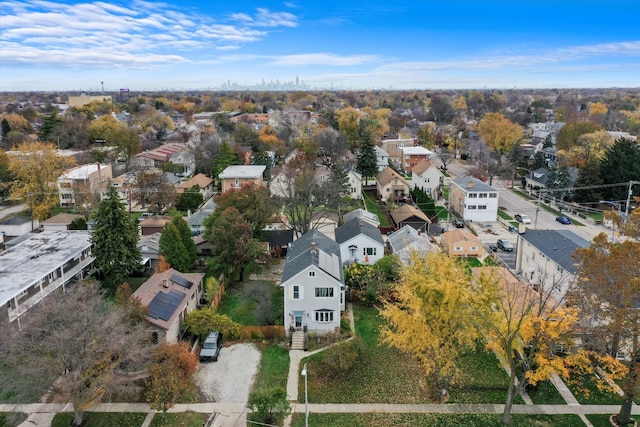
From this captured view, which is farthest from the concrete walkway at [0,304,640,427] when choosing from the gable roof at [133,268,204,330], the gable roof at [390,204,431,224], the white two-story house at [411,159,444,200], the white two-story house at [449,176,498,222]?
the white two-story house at [411,159,444,200]

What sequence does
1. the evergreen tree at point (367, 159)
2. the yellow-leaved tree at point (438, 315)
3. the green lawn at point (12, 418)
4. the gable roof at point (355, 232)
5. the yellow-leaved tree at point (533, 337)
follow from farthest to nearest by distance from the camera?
the evergreen tree at point (367, 159) < the gable roof at point (355, 232) < the yellow-leaved tree at point (438, 315) < the green lawn at point (12, 418) < the yellow-leaved tree at point (533, 337)

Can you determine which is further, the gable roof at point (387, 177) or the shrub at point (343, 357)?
the gable roof at point (387, 177)

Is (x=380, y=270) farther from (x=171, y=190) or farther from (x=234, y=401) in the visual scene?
(x=171, y=190)

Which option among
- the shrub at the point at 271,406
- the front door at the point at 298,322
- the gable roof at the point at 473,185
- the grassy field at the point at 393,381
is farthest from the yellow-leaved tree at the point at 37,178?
the gable roof at the point at 473,185

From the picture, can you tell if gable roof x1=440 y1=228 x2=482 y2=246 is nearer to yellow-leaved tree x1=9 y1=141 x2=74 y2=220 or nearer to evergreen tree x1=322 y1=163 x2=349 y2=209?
evergreen tree x1=322 y1=163 x2=349 y2=209

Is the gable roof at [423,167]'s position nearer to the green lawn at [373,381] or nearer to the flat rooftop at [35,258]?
the green lawn at [373,381]

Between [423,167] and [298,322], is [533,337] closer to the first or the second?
[298,322]

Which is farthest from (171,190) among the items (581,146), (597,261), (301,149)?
(581,146)

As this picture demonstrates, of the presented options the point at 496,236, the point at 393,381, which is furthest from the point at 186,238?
the point at 496,236
